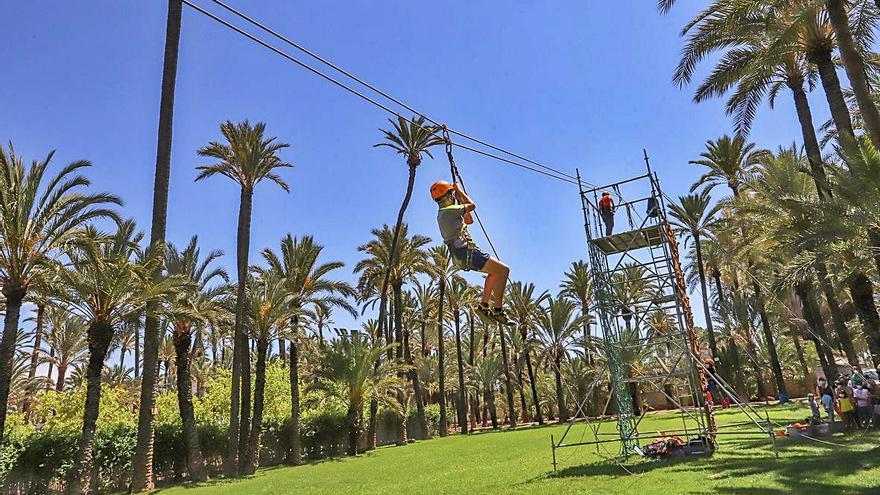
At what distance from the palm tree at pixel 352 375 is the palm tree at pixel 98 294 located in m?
13.6

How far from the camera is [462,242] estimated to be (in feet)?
28.3

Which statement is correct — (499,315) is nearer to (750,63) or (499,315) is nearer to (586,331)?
(750,63)

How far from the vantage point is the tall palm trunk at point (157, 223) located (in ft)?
67.5

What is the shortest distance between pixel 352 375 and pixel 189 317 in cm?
1177

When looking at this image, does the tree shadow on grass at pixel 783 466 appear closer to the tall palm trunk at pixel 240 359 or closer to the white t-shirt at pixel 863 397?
the white t-shirt at pixel 863 397

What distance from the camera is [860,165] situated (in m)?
14.1

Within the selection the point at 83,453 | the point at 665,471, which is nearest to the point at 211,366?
the point at 83,453

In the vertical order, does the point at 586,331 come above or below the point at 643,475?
above

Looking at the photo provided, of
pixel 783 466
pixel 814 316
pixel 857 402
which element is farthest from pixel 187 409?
pixel 814 316

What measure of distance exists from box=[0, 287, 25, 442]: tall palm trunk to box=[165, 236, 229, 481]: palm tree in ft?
16.7

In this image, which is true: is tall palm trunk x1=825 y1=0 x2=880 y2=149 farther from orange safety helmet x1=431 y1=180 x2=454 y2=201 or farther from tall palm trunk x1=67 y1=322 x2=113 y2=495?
tall palm trunk x1=67 y1=322 x2=113 y2=495

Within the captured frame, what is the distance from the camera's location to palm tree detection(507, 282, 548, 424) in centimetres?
4444

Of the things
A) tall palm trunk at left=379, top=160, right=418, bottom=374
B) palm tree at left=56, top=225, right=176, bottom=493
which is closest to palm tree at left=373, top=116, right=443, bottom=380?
tall palm trunk at left=379, top=160, right=418, bottom=374

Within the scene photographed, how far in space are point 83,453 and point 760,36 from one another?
25946 millimetres
